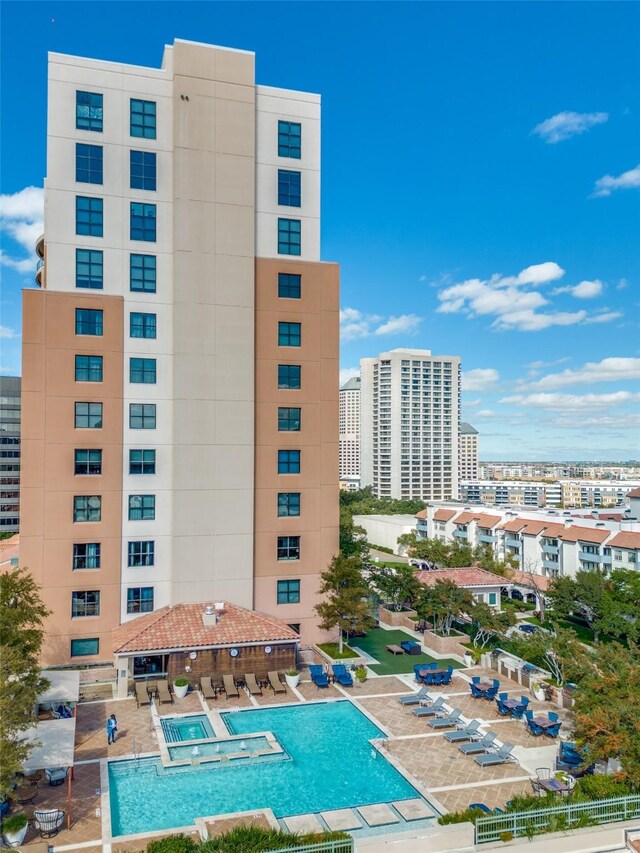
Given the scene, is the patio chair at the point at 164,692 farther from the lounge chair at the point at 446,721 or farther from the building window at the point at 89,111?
the building window at the point at 89,111

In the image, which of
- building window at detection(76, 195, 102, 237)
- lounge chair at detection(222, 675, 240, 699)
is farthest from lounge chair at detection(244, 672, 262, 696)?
building window at detection(76, 195, 102, 237)

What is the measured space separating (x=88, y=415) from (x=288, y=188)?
52.8 feet

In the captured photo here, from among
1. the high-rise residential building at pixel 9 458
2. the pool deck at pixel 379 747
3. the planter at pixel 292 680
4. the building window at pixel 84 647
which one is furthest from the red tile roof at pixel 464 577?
the high-rise residential building at pixel 9 458

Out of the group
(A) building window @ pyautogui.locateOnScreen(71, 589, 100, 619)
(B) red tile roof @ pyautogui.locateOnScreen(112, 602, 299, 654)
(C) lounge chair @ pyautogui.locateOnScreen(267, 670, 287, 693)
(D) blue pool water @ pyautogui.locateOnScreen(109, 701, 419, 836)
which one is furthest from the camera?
(A) building window @ pyautogui.locateOnScreen(71, 589, 100, 619)

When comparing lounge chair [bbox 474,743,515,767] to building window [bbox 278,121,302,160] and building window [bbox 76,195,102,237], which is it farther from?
building window [bbox 278,121,302,160]

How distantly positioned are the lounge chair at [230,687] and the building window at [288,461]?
1097 cm

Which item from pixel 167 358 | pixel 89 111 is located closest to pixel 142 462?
pixel 167 358

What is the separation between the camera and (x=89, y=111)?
31234 mm

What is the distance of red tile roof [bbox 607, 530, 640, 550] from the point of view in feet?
169

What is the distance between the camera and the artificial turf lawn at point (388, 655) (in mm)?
30406

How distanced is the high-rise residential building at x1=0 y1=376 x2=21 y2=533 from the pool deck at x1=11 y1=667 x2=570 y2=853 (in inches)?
2889

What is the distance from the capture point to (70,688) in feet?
72.7

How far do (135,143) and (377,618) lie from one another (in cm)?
3084

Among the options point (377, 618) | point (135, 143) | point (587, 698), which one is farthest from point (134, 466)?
point (587, 698)
